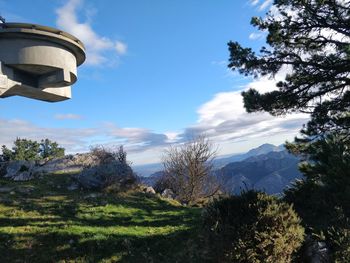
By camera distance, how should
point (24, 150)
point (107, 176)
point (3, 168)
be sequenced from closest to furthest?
point (107, 176) → point (3, 168) → point (24, 150)

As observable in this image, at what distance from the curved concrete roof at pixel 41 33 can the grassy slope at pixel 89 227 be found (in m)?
7.14

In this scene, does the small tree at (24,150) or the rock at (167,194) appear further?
the small tree at (24,150)

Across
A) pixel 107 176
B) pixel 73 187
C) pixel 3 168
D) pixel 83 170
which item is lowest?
pixel 73 187

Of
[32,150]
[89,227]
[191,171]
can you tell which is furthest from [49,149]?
[89,227]

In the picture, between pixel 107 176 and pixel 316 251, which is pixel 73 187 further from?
pixel 316 251

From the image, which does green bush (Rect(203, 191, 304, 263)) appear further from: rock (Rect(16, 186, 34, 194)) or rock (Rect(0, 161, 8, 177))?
rock (Rect(0, 161, 8, 177))

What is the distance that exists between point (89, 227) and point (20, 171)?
1409 cm

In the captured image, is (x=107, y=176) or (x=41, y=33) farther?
(x=107, y=176)

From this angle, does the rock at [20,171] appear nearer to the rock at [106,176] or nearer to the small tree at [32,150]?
the rock at [106,176]

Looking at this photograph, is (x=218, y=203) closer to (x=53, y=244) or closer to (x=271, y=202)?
(x=271, y=202)

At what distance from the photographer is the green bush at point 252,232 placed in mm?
9336

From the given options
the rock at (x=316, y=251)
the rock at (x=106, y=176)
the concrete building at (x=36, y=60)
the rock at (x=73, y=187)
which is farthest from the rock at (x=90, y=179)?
the rock at (x=316, y=251)

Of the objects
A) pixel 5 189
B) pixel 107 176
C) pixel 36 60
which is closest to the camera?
pixel 36 60

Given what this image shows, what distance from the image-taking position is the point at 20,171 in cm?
2797
